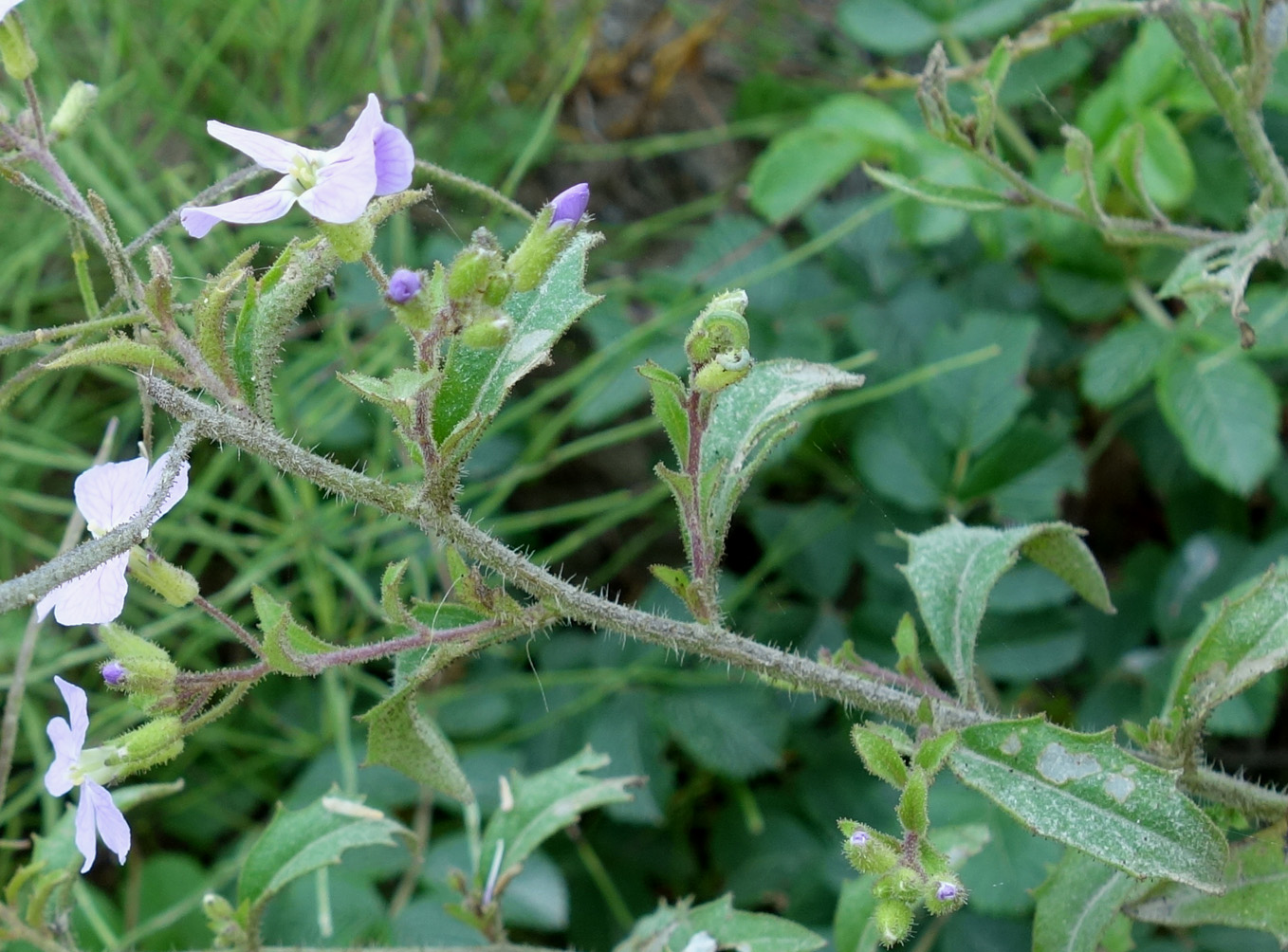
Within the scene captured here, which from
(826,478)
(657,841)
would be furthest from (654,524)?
(657,841)

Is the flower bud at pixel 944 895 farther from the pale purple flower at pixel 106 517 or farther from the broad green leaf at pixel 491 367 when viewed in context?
the pale purple flower at pixel 106 517

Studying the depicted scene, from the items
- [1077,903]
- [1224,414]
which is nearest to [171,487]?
[1077,903]

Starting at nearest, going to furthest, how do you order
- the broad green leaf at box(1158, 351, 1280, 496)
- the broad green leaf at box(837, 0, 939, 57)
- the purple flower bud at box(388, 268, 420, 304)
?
the purple flower bud at box(388, 268, 420, 304), the broad green leaf at box(1158, 351, 1280, 496), the broad green leaf at box(837, 0, 939, 57)

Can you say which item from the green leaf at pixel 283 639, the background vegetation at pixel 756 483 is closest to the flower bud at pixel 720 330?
the green leaf at pixel 283 639

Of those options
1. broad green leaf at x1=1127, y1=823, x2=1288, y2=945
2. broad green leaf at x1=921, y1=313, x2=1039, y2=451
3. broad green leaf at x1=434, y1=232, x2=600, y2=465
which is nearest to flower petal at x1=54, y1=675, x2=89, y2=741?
broad green leaf at x1=434, y1=232, x2=600, y2=465

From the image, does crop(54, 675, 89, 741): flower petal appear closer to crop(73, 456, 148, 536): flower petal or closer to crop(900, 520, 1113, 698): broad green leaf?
crop(73, 456, 148, 536): flower petal

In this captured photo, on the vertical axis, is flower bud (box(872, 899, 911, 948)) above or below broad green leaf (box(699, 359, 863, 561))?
below
